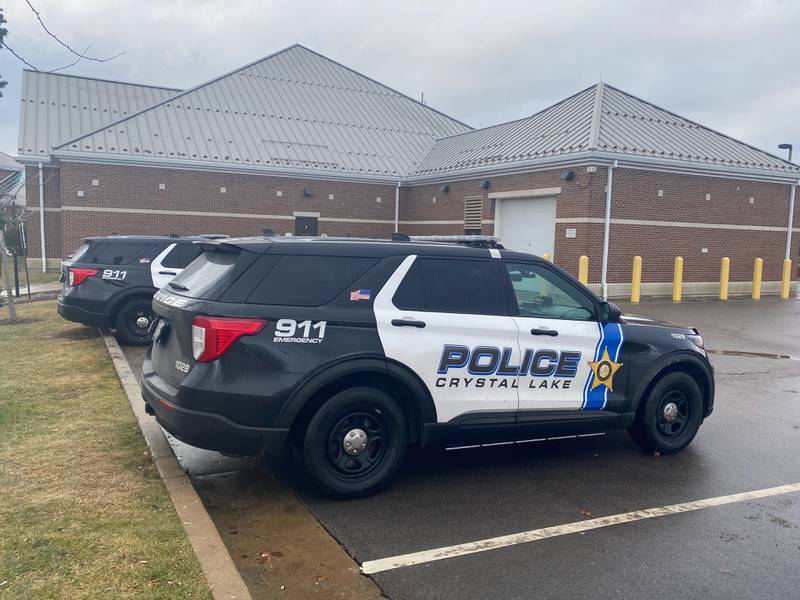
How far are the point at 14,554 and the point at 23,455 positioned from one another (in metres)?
1.79

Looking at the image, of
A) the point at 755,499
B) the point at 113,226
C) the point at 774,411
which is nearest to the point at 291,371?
the point at 755,499

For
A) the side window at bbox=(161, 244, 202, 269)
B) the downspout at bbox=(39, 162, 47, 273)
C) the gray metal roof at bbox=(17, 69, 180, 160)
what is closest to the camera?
the side window at bbox=(161, 244, 202, 269)

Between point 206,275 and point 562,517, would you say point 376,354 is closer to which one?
point 206,275

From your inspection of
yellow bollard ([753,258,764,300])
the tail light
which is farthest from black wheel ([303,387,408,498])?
yellow bollard ([753,258,764,300])

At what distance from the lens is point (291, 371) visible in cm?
447

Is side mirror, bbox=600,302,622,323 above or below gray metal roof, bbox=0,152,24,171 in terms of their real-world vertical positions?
below

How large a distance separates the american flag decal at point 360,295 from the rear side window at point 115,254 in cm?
668

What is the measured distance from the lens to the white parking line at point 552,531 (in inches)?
153

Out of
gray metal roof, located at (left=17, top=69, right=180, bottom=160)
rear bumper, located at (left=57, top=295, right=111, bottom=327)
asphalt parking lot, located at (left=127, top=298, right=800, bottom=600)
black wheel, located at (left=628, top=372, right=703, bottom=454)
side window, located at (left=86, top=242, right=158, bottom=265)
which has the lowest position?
asphalt parking lot, located at (left=127, top=298, right=800, bottom=600)

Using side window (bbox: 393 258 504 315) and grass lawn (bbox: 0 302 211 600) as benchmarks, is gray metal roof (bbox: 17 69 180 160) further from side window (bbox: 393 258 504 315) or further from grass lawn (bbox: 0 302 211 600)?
side window (bbox: 393 258 504 315)

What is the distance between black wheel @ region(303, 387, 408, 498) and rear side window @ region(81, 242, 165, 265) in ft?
22.6

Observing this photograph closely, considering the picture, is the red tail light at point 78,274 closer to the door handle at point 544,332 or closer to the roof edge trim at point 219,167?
the door handle at point 544,332

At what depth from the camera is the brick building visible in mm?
19031

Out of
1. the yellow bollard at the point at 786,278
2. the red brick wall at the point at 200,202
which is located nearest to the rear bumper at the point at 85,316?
the red brick wall at the point at 200,202
